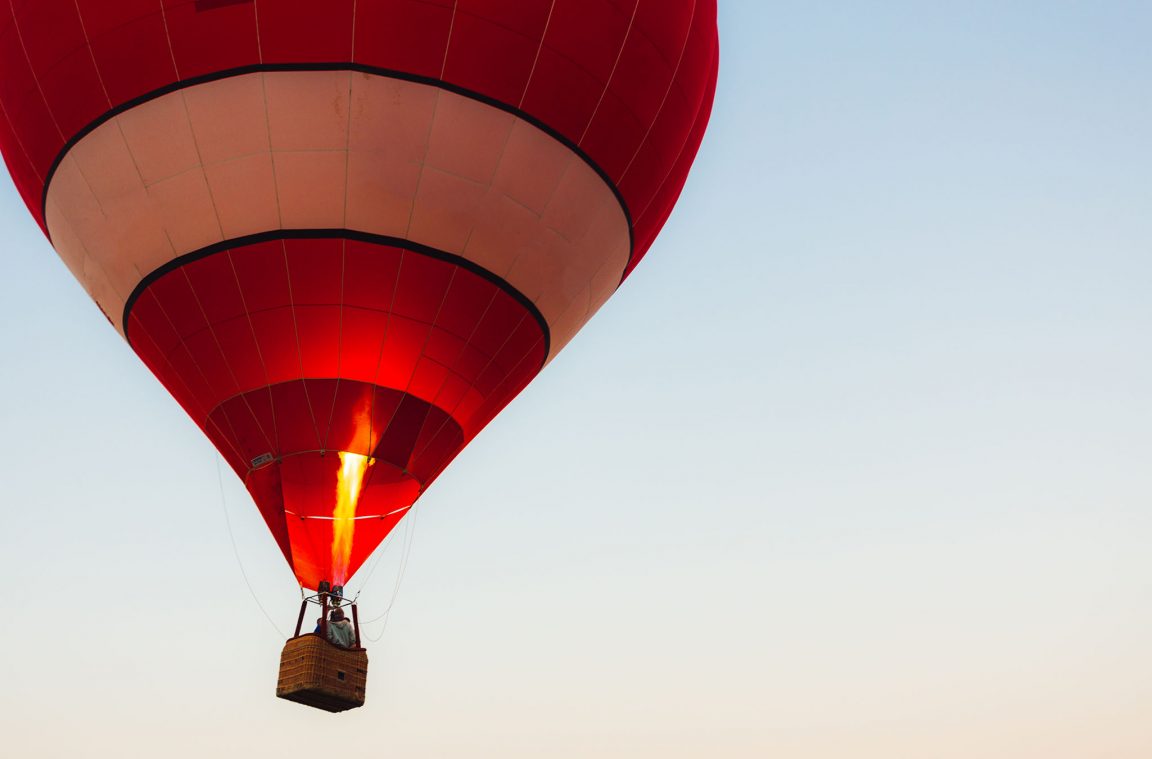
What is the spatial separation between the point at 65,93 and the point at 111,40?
672mm

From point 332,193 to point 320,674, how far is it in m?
3.66

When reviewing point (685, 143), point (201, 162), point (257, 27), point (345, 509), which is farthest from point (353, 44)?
point (345, 509)

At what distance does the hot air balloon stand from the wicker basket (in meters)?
0.59

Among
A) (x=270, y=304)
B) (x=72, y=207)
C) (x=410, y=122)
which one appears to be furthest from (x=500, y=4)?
(x=72, y=207)

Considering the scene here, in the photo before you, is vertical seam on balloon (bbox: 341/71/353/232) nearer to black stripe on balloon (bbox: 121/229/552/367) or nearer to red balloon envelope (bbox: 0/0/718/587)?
red balloon envelope (bbox: 0/0/718/587)

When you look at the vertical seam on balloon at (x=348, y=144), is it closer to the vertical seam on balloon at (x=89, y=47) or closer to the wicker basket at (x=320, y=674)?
the vertical seam on balloon at (x=89, y=47)

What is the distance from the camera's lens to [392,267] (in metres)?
10.0

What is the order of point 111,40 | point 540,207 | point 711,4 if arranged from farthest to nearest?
1. point 711,4
2. point 540,207
3. point 111,40

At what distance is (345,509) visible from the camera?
34.0ft

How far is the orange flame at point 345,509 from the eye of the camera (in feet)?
33.8

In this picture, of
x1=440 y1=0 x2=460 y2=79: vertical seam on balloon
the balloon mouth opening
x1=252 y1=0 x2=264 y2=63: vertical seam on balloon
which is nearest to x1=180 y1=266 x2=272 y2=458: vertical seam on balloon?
the balloon mouth opening

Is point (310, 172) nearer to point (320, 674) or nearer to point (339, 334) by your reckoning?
point (339, 334)

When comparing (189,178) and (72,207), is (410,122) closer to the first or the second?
(189,178)

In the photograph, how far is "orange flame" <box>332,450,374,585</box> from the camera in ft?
33.8
